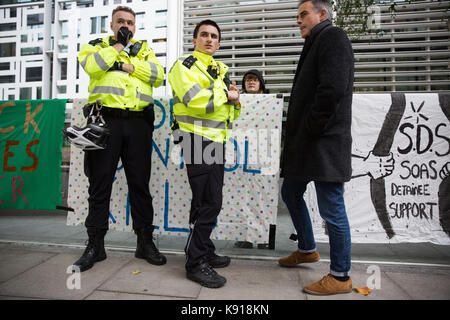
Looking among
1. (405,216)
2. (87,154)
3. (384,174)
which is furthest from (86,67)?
(405,216)

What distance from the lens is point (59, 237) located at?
11.3 ft

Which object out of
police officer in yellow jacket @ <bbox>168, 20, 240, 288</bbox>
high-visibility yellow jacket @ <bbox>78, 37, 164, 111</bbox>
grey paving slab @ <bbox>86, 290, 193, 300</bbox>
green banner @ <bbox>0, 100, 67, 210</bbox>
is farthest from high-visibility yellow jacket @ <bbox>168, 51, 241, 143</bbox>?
green banner @ <bbox>0, 100, 67, 210</bbox>

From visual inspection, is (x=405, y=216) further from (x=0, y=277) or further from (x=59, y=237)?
(x=59, y=237)

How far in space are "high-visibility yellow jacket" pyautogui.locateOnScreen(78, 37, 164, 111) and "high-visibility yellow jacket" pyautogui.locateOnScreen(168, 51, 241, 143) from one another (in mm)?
420

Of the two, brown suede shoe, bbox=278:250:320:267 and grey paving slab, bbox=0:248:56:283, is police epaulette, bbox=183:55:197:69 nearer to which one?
brown suede shoe, bbox=278:250:320:267

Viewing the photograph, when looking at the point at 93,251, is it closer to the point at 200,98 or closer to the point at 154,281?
the point at 154,281

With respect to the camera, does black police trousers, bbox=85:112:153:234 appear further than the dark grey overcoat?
Yes

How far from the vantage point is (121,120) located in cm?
248

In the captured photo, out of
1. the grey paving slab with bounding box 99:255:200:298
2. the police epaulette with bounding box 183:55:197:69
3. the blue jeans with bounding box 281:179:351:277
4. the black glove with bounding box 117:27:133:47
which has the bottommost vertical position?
the grey paving slab with bounding box 99:255:200:298

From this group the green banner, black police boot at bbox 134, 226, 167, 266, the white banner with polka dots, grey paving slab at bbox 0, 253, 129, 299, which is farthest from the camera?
the green banner

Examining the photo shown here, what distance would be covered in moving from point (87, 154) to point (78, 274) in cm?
98

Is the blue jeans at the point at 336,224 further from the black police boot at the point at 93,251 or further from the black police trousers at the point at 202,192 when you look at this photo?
the black police boot at the point at 93,251

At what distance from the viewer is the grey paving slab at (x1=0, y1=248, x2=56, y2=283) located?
2354 mm

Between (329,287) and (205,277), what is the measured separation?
0.88m
